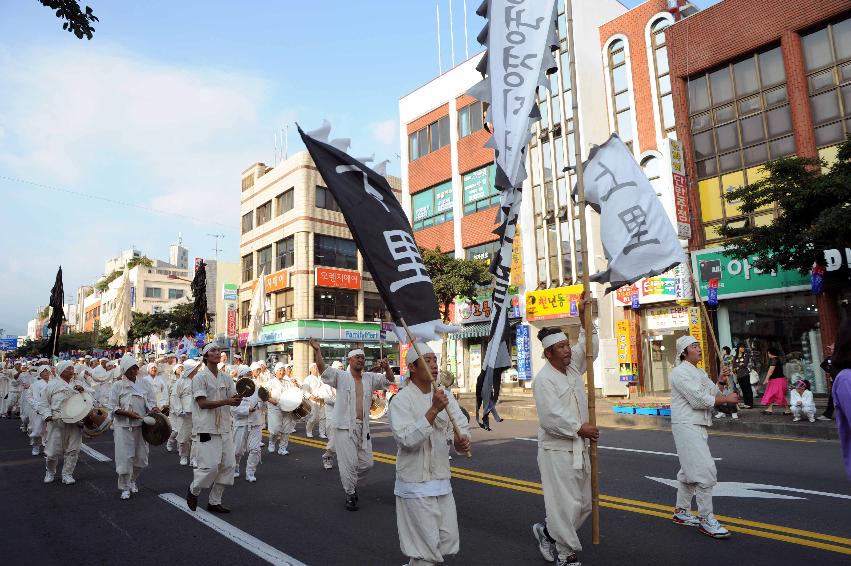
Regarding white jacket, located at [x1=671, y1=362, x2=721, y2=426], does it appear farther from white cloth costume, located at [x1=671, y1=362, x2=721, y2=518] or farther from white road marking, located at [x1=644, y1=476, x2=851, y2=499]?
white road marking, located at [x1=644, y1=476, x2=851, y2=499]

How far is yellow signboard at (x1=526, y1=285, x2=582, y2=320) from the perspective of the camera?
938 inches

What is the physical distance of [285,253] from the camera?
137ft

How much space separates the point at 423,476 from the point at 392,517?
2.83 meters

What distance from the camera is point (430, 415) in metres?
4.09

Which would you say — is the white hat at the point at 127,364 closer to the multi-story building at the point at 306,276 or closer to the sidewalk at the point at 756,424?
the sidewalk at the point at 756,424

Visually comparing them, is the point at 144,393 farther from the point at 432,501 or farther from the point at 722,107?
the point at 722,107

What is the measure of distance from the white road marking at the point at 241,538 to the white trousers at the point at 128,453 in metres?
0.84

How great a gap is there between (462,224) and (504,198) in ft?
80.4

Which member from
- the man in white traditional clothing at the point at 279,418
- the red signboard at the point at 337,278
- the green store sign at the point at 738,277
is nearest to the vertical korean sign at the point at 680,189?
the green store sign at the point at 738,277

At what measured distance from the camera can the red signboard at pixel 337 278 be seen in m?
40.4

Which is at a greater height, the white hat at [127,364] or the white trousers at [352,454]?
the white hat at [127,364]

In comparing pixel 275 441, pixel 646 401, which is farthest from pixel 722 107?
pixel 275 441

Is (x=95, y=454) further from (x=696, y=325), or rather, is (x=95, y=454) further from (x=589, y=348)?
(x=696, y=325)

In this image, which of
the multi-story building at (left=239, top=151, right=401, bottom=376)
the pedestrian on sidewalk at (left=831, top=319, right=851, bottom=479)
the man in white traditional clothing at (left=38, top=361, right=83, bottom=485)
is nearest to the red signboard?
the multi-story building at (left=239, top=151, right=401, bottom=376)
